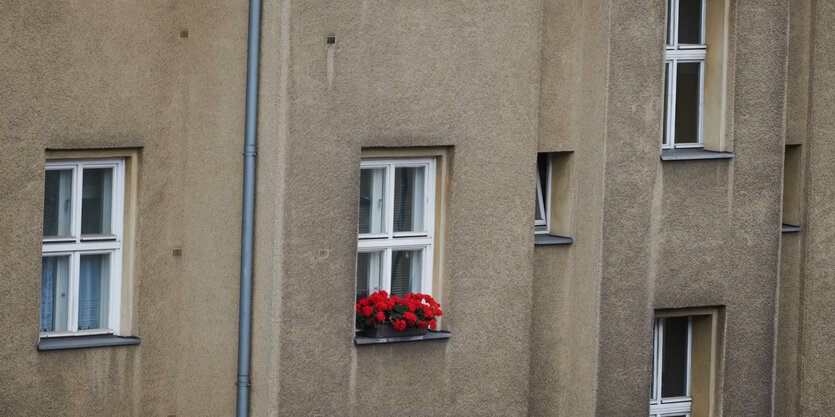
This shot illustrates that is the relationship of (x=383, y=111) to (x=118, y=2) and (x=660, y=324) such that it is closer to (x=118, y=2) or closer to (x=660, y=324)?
(x=118, y=2)

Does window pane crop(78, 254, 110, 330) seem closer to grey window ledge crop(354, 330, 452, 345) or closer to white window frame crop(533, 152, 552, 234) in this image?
grey window ledge crop(354, 330, 452, 345)

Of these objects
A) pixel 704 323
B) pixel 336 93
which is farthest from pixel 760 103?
pixel 336 93

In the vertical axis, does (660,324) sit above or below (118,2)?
below

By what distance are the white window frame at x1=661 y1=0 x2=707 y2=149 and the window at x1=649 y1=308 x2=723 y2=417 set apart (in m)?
1.76

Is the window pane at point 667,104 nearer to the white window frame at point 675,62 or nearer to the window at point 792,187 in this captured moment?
the white window frame at point 675,62

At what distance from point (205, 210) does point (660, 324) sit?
16.3ft

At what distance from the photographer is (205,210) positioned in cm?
Result: 1170

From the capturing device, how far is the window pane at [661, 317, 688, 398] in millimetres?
14016

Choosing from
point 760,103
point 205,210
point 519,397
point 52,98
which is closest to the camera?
point 52,98

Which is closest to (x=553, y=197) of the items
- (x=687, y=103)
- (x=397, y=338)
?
(x=687, y=103)

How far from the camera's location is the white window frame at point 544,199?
1334 cm

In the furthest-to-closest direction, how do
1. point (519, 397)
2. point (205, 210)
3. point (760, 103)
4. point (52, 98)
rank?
point (760, 103) < point (519, 397) < point (205, 210) < point (52, 98)

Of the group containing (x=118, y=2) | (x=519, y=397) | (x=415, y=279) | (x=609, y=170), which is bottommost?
(x=519, y=397)

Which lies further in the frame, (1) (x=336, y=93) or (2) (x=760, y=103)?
(2) (x=760, y=103)
